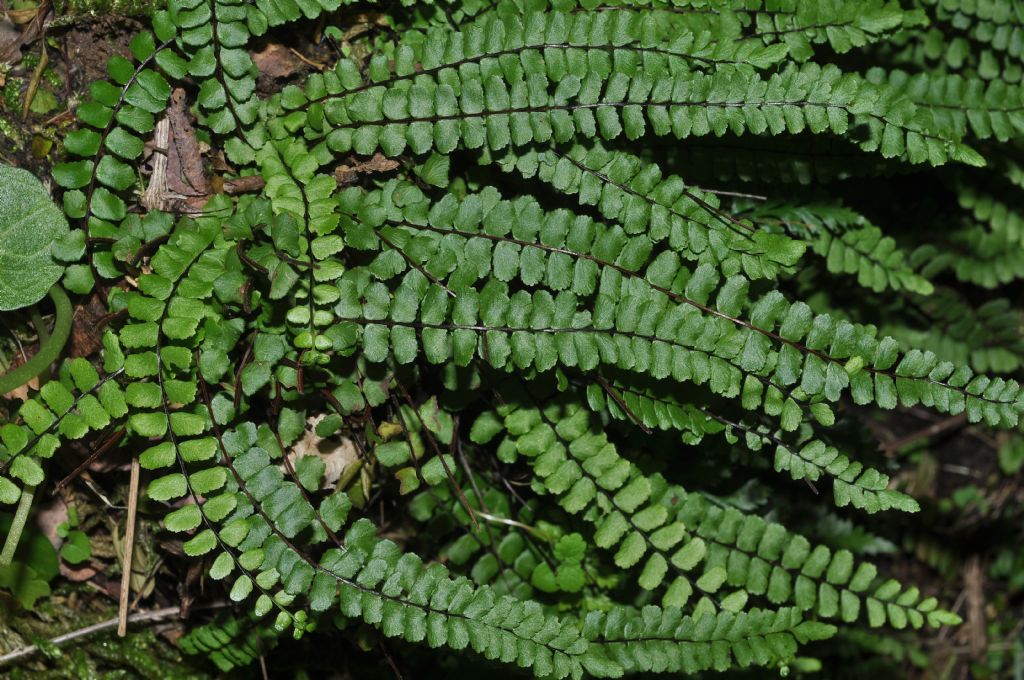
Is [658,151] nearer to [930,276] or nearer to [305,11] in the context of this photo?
[305,11]

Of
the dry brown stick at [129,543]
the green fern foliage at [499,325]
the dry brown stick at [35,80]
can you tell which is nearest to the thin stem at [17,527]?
the green fern foliage at [499,325]

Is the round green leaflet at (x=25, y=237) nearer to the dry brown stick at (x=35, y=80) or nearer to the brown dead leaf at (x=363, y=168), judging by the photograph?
the dry brown stick at (x=35, y=80)

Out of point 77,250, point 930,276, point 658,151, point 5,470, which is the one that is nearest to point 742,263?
point 658,151

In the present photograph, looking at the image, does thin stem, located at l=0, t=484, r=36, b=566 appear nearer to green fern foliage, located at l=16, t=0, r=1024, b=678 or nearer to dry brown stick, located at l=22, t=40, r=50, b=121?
green fern foliage, located at l=16, t=0, r=1024, b=678

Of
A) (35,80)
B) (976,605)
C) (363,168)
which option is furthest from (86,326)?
(976,605)

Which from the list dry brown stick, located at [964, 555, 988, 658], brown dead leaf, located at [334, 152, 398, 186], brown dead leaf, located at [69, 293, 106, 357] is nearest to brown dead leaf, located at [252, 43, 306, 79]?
brown dead leaf, located at [334, 152, 398, 186]

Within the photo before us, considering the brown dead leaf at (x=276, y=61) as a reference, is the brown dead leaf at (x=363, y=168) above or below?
below

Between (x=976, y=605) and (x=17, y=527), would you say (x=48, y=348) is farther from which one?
(x=976, y=605)
